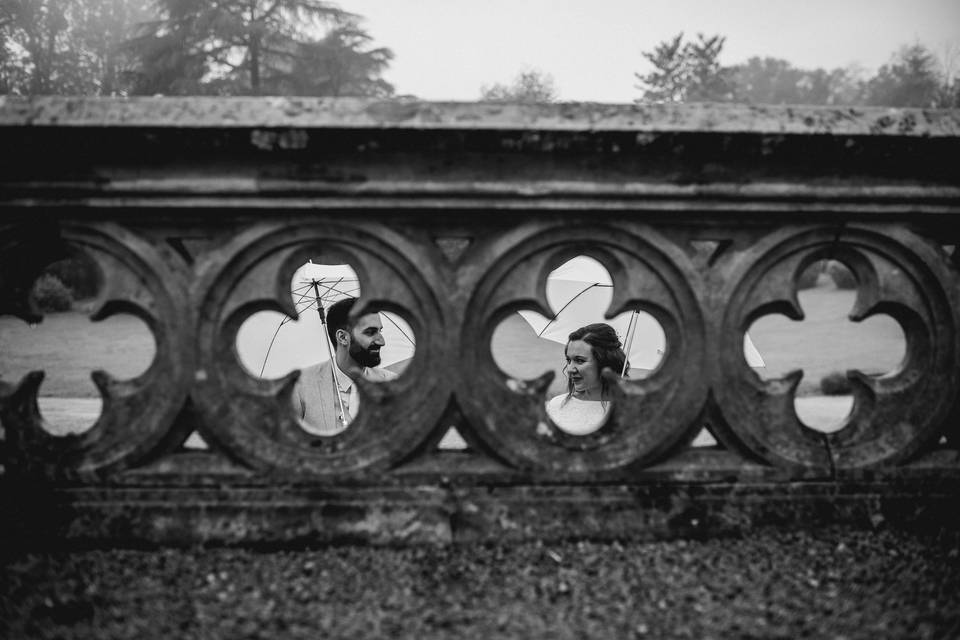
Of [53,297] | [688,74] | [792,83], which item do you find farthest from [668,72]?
[53,297]

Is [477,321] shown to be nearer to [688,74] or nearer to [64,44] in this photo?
[64,44]

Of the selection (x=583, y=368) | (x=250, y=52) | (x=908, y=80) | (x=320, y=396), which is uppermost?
(x=908, y=80)

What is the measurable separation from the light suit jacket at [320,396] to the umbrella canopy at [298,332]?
0.14 meters

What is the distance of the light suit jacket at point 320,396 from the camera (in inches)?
163

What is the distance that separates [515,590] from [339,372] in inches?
127

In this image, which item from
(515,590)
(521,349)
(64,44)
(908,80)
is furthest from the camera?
(908,80)

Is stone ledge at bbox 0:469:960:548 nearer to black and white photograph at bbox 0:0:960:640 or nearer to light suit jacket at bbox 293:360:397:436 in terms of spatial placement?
black and white photograph at bbox 0:0:960:640

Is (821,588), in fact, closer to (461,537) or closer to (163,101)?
(461,537)

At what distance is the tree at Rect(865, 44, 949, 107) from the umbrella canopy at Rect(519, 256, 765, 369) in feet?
128

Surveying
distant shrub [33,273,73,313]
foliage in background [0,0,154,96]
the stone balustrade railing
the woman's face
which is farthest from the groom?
foliage in background [0,0,154,96]

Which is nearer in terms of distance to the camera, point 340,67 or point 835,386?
point 835,386

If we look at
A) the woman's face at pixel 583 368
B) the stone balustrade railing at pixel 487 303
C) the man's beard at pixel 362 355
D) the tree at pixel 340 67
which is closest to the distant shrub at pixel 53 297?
the tree at pixel 340 67

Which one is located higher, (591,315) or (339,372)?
(591,315)

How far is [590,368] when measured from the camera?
3.76 metres
